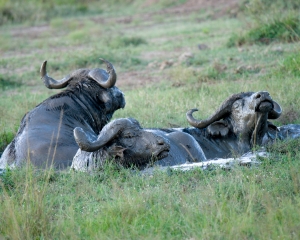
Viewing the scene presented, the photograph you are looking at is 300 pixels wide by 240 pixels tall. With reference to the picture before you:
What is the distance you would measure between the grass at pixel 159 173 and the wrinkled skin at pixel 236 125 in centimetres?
92

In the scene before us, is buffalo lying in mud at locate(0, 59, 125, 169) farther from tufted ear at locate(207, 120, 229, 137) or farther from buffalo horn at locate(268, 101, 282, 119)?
buffalo horn at locate(268, 101, 282, 119)

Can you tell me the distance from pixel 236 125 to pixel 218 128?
249 millimetres

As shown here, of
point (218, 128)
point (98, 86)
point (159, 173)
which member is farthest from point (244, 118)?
point (159, 173)

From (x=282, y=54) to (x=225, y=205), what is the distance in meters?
8.64

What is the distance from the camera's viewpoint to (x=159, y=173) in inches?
248

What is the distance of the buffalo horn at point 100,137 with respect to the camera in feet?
20.7

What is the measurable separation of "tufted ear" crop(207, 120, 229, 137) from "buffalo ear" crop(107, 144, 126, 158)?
2010mm

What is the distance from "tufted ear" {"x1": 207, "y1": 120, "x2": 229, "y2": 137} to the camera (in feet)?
27.2

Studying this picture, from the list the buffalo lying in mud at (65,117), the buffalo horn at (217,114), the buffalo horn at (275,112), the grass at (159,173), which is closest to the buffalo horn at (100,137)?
the grass at (159,173)

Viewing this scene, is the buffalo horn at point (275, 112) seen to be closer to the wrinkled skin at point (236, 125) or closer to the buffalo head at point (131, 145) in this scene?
the wrinkled skin at point (236, 125)

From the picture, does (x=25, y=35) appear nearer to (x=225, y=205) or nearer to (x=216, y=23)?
(x=216, y=23)

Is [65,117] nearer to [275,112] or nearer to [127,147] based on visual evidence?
[127,147]

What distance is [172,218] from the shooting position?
5148mm

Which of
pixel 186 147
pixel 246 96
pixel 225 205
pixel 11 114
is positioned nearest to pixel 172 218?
pixel 225 205
